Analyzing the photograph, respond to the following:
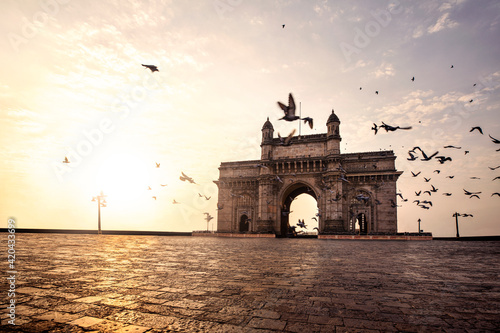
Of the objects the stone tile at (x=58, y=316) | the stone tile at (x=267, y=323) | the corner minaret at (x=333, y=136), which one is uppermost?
the corner minaret at (x=333, y=136)

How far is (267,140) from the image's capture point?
41781mm

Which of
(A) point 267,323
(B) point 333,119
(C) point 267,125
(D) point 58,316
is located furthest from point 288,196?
(D) point 58,316

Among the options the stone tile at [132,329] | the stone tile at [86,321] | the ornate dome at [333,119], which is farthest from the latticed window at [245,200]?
the stone tile at [132,329]

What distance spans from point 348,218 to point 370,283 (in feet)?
109

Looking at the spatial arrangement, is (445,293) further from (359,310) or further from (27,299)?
(27,299)

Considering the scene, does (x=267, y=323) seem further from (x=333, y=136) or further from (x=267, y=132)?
(x=267, y=132)

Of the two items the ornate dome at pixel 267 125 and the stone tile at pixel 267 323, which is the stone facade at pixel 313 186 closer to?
the ornate dome at pixel 267 125

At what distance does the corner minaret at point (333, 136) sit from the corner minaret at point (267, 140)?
7803 mm

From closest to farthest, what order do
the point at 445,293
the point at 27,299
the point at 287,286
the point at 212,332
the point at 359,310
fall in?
1. the point at 212,332
2. the point at 359,310
3. the point at 27,299
4. the point at 445,293
5. the point at 287,286

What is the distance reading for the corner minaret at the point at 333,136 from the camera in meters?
37.8

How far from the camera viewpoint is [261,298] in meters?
4.27

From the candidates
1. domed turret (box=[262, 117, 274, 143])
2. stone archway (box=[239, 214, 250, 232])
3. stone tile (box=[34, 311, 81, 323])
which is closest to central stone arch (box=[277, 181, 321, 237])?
stone archway (box=[239, 214, 250, 232])

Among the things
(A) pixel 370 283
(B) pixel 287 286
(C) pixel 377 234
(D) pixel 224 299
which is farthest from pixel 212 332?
(C) pixel 377 234

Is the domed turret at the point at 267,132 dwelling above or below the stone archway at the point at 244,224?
above
